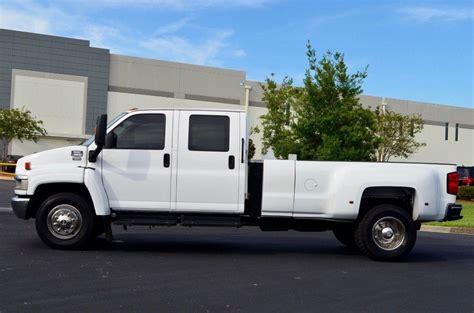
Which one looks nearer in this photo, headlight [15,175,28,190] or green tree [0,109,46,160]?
headlight [15,175,28,190]

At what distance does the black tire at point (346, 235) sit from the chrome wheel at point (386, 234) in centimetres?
93

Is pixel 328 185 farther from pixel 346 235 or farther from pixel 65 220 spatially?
pixel 65 220

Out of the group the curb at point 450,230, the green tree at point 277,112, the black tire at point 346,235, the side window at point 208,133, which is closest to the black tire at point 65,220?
the side window at point 208,133

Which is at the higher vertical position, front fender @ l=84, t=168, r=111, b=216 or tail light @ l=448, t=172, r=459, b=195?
tail light @ l=448, t=172, r=459, b=195

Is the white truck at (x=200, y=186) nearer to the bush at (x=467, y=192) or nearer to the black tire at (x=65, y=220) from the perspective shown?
the black tire at (x=65, y=220)

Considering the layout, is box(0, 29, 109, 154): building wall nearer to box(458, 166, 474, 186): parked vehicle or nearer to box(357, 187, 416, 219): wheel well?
box(458, 166, 474, 186): parked vehicle

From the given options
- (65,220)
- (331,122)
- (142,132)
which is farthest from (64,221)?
(331,122)

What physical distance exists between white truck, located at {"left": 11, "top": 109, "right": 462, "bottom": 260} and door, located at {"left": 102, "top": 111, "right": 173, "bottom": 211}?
15mm

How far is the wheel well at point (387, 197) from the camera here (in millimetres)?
9047

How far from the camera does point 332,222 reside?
9461mm

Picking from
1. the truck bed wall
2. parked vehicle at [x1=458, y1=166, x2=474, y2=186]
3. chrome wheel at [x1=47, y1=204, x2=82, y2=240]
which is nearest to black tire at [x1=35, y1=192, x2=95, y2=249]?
chrome wheel at [x1=47, y1=204, x2=82, y2=240]

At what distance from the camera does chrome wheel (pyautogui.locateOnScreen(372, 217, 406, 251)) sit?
9.02 metres

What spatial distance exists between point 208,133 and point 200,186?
0.85 metres

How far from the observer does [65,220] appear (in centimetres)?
872
